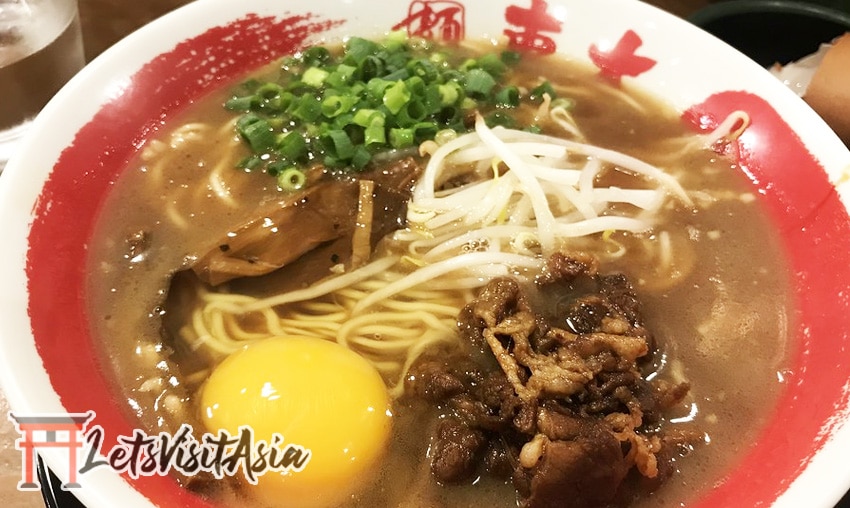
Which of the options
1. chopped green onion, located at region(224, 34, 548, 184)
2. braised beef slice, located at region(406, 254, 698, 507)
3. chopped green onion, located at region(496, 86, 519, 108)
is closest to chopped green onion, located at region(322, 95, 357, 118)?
chopped green onion, located at region(224, 34, 548, 184)

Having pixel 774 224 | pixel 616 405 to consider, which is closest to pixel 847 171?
pixel 774 224

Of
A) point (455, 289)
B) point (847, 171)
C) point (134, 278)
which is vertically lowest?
point (455, 289)

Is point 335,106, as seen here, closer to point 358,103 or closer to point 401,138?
point 358,103

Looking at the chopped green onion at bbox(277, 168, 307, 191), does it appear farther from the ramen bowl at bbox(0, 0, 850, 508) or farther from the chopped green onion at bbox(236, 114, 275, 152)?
the ramen bowl at bbox(0, 0, 850, 508)

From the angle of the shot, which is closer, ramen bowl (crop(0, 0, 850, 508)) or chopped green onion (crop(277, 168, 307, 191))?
ramen bowl (crop(0, 0, 850, 508))

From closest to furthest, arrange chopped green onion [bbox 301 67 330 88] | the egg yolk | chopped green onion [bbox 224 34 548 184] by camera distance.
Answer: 1. the egg yolk
2. chopped green onion [bbox 224 34 548 184]
3. chopped green onion [bbox 301 67 330 88]

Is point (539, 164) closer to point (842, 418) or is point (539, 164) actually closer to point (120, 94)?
point (842, 418)
